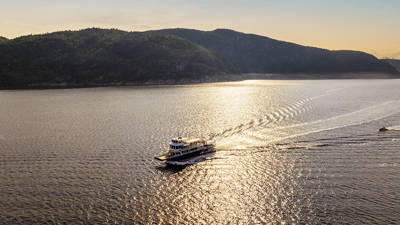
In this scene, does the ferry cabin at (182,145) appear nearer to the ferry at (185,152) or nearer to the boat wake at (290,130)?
the ferry at (185,152)

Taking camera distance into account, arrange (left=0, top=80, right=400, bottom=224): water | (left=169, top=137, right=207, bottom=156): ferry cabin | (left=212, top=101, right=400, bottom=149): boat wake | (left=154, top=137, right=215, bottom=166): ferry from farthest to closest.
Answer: (left=212, top=101, right=400, bottom=149): boat wake → (left=169, top=137, right=207, bottom=156): ferry cabin → (left=154, top=137, right=215, bottom=166): ferry → (left=0, top=80, right=400, bottom=224): water

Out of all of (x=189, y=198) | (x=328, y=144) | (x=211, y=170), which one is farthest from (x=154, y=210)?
(x=328, y=144)

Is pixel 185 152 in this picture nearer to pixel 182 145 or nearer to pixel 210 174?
pixel 182 145

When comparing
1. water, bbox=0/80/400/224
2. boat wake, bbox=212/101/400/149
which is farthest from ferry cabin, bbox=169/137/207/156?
boat wake, bbox=212/101/400/149

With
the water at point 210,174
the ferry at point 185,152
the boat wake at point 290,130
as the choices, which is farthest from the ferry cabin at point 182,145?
the boat wake at point 290,130

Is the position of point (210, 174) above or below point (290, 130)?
below

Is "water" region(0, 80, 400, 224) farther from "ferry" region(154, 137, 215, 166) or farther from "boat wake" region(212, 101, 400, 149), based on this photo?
"ferry" region(154, 137, 215, 166)

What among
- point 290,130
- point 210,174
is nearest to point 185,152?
point 210,174
